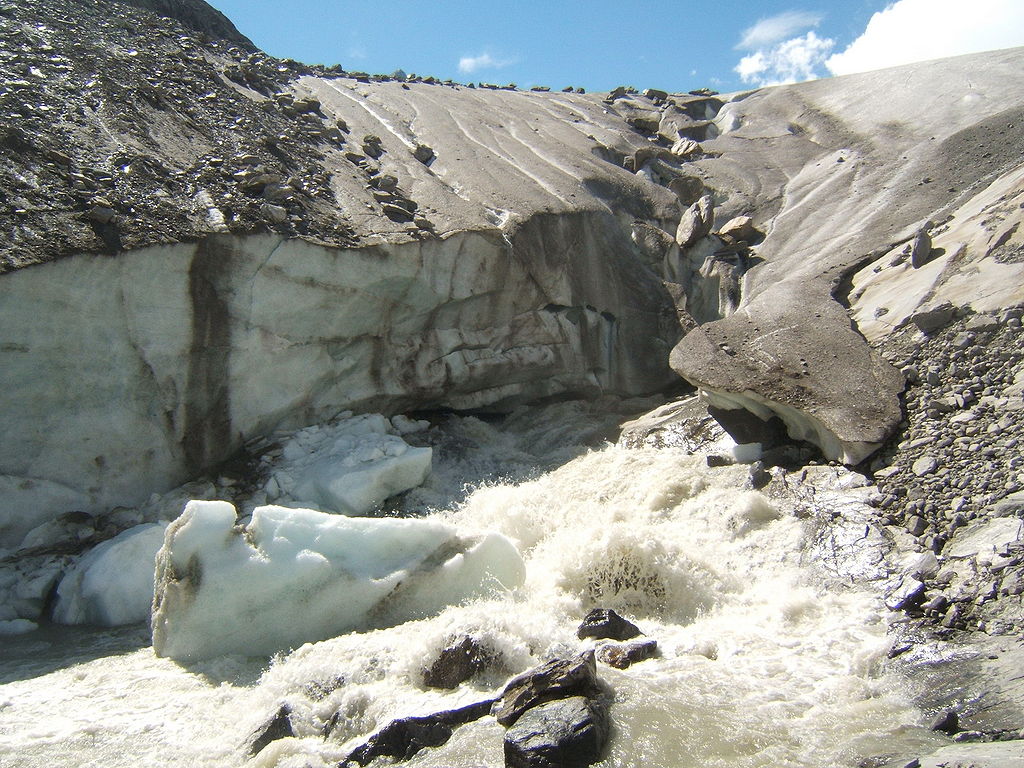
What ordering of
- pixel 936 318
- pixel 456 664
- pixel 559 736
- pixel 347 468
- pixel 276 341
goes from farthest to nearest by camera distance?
pixel 276 341 → pixel 347 468 → pixel 936 318 → pixel 456 664 → pixel 559 736

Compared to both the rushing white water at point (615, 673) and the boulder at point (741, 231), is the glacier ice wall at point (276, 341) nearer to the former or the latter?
the boulder at point (741, 231)

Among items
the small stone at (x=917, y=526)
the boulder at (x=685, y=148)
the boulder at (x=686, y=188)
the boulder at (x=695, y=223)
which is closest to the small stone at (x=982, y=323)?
the small stone at (x=917, y=526)

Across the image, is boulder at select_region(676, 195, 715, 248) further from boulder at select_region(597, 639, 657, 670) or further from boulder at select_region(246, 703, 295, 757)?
boulder at select_region(246, 703, 295, 757)

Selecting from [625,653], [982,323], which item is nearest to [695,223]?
[982,323]

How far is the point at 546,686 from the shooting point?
4789mm

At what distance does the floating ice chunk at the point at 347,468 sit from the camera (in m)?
8.45

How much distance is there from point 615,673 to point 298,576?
2.32m

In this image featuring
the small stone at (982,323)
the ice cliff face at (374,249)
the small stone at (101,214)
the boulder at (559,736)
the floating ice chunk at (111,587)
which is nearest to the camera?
the boulder at (559,736)

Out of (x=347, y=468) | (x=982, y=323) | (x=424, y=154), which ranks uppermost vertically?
(x=424, y=154)

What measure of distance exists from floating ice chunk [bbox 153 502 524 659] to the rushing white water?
0.19m

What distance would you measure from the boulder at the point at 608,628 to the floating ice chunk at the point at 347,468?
129 inches

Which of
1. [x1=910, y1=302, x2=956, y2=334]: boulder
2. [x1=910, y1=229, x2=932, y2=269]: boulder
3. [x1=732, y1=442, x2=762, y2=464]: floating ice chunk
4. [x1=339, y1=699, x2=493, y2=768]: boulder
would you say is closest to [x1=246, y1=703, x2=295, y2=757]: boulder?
[x1=339, y1=699, x2=493, y2=768]: boulder

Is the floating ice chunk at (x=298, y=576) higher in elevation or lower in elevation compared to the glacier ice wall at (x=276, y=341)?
lower

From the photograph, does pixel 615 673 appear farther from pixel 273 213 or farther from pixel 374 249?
pixel 273 213
